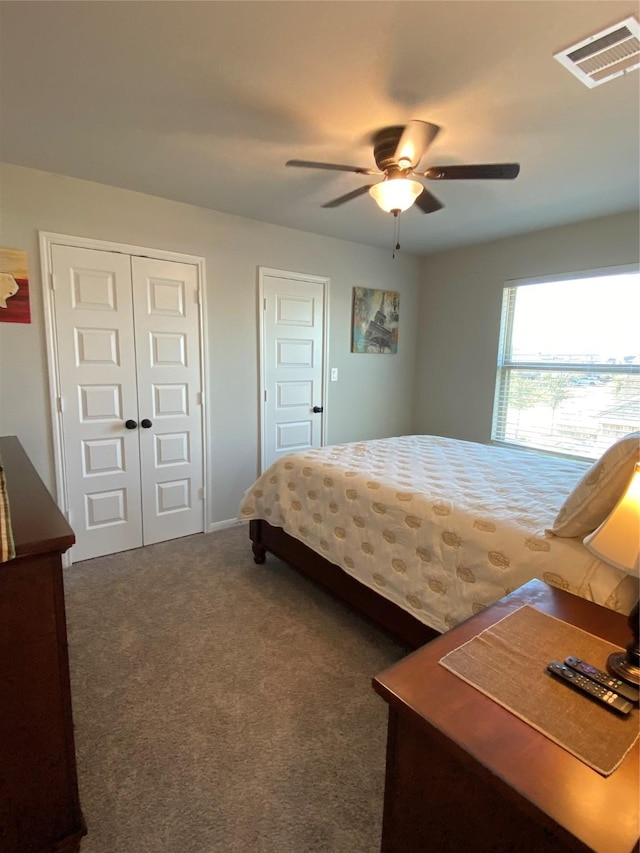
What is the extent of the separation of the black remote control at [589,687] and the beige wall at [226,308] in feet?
9.55

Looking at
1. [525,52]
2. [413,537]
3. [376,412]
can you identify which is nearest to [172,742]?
[413,537]

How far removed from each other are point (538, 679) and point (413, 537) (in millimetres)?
951

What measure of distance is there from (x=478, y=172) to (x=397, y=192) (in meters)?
0.35

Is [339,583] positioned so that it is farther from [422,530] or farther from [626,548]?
[626,548]

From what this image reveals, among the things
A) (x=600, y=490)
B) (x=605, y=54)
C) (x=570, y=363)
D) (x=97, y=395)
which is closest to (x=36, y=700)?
(x=600, y=490)

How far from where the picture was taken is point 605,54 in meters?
1.54

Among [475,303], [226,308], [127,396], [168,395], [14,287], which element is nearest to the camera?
[14,287]

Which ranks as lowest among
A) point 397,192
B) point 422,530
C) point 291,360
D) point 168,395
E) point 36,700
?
point 36,700

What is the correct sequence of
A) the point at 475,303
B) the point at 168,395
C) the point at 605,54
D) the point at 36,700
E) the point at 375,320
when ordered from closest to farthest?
the point at 36,700 < the point at 605,54 < the point at 168,395 < the point at 475,303 < the point at 375,320

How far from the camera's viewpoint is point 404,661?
1000 mm

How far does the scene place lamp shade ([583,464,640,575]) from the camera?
93cm

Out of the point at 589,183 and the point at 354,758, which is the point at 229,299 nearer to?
the point at 589,183

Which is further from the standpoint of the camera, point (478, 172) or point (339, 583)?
point (339, 583)

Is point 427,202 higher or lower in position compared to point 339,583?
higher
